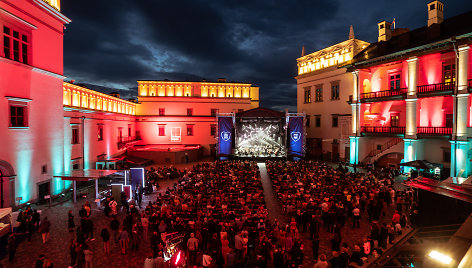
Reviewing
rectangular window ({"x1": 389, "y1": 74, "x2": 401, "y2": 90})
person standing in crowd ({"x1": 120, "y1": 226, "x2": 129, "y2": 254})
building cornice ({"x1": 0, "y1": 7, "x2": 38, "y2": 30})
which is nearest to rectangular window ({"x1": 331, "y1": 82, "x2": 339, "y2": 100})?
rectangular window ({"x1": 389, "y1": 74, "x2": 401, "y2": 90})

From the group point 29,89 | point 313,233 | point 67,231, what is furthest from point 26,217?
point 313,233

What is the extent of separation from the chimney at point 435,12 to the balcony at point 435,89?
242 inches

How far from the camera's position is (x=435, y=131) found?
22.2 meters

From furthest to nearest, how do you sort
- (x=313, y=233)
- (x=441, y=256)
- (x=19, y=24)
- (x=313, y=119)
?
(x=313, y=119)
(x=19, y=24)
(x=313, y=233)
(x=441, y=256)

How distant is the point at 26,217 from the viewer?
1192cm

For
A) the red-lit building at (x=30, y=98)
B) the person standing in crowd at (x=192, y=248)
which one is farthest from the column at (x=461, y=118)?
the red-lit building at (x=30, y=98)

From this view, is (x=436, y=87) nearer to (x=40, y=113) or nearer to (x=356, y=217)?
(x=356, y=217)

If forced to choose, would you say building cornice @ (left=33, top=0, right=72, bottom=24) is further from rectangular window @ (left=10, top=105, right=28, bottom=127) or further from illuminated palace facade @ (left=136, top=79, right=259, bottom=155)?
illuminated palace facade @ (left=136, top=79, right=259, bottom=155)

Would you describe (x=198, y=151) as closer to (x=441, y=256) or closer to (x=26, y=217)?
(x=26, y=217)

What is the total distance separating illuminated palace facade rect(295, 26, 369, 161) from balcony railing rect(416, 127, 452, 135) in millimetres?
8221

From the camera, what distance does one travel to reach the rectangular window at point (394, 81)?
2656 cm

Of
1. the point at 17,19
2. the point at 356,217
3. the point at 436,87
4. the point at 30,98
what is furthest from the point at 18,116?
the point at 436,87

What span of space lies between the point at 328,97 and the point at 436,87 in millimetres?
12657

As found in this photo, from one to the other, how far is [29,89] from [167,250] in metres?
15.2
